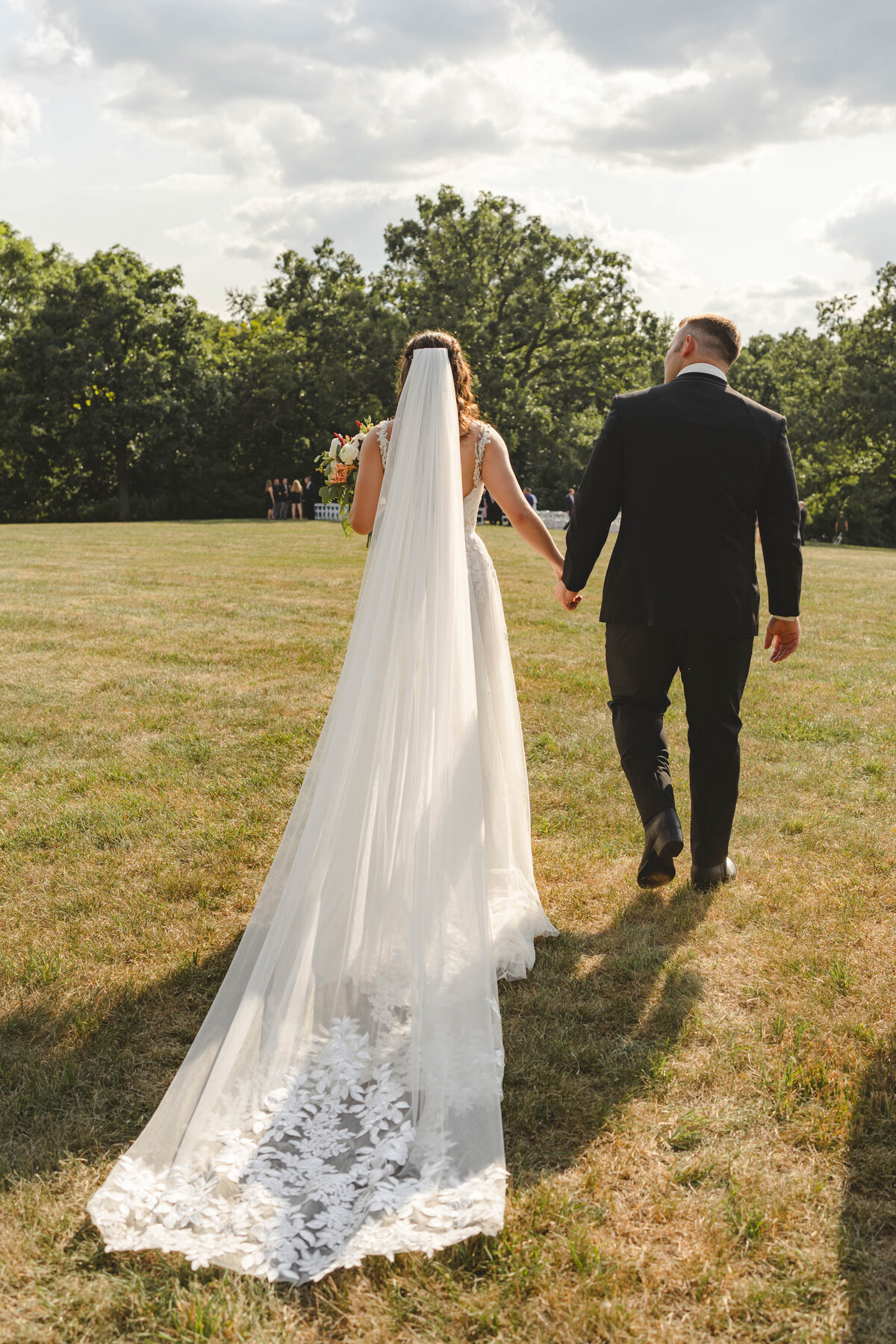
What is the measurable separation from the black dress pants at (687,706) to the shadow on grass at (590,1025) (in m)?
0.53

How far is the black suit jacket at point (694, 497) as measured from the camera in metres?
4.06

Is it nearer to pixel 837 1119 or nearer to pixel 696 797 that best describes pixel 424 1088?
pixel 837 1119

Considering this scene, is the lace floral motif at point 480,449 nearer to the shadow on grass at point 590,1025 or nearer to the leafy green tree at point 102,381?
the shadow on grass at point 590,1025

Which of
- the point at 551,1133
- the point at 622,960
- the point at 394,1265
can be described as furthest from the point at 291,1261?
the point at 622,960

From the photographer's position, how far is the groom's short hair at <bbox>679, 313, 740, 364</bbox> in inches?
166

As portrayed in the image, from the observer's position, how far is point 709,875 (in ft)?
15.4

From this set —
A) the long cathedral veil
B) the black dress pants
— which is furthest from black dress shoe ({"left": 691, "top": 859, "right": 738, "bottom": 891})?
the long cathedral veil

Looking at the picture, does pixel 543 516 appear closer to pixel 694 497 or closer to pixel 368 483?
pixel 368 483

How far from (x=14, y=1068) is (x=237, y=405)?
1834 inches

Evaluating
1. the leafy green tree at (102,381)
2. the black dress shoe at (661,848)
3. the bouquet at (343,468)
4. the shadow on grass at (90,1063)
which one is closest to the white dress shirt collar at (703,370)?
the bouquet at (343,468)

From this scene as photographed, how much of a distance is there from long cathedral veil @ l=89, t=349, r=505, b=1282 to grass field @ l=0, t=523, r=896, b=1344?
0.12 meters

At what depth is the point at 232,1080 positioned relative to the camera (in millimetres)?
2973

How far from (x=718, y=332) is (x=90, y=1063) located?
3.81 metres

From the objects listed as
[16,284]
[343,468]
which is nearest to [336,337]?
[16,284]
